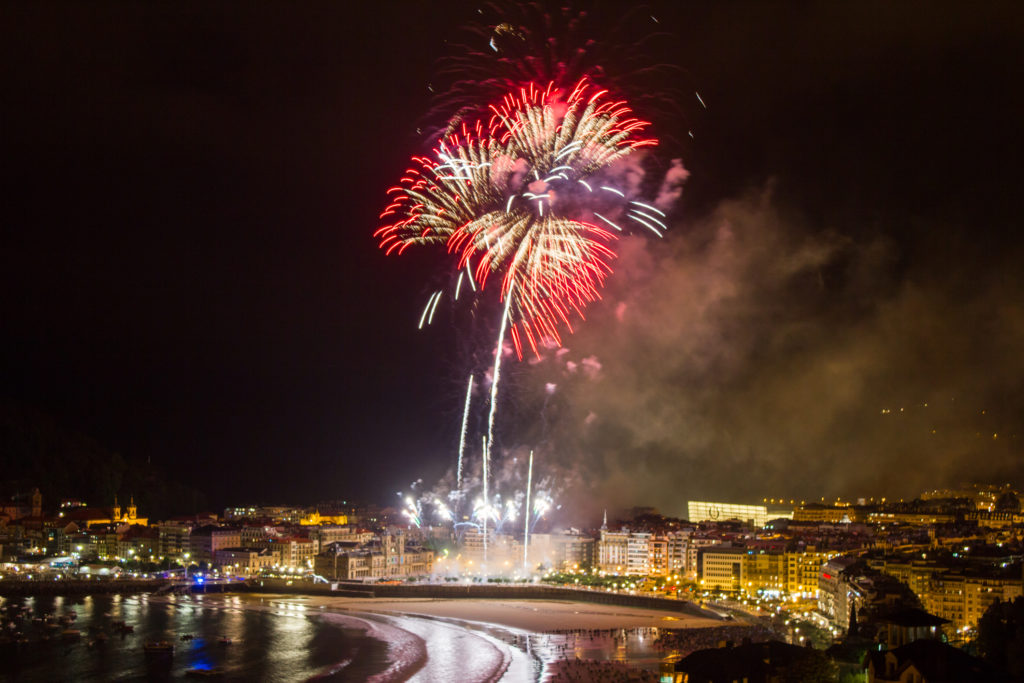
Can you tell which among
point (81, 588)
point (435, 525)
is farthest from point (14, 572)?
point (435, 525)

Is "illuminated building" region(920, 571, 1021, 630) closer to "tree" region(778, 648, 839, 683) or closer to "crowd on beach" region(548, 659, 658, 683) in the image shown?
"crowd on beach" region(548, 659, 658, 683)

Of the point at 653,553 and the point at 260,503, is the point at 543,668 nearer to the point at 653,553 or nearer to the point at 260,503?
the point at 653,553

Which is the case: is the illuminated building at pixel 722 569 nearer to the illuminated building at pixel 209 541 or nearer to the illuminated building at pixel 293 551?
the illuminated building at pixel 293 551

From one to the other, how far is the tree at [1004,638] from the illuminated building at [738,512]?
34.1 meters

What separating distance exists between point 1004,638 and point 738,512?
1464 inches

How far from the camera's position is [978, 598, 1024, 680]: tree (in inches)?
408

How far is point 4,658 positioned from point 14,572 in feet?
54.8

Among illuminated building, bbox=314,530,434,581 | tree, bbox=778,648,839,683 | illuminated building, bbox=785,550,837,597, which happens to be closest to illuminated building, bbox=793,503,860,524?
illuminated building, bbox=785,550,837,597

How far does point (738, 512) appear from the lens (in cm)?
4831

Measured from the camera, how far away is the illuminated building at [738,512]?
47.2m

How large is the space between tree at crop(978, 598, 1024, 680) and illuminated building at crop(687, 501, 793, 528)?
112ft

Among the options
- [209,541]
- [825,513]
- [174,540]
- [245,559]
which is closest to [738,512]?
[825,513]

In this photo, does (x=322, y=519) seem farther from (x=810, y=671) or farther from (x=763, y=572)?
(x=810, y=671)

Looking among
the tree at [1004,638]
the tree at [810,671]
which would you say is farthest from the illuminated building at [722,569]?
the tree at [810,671]
